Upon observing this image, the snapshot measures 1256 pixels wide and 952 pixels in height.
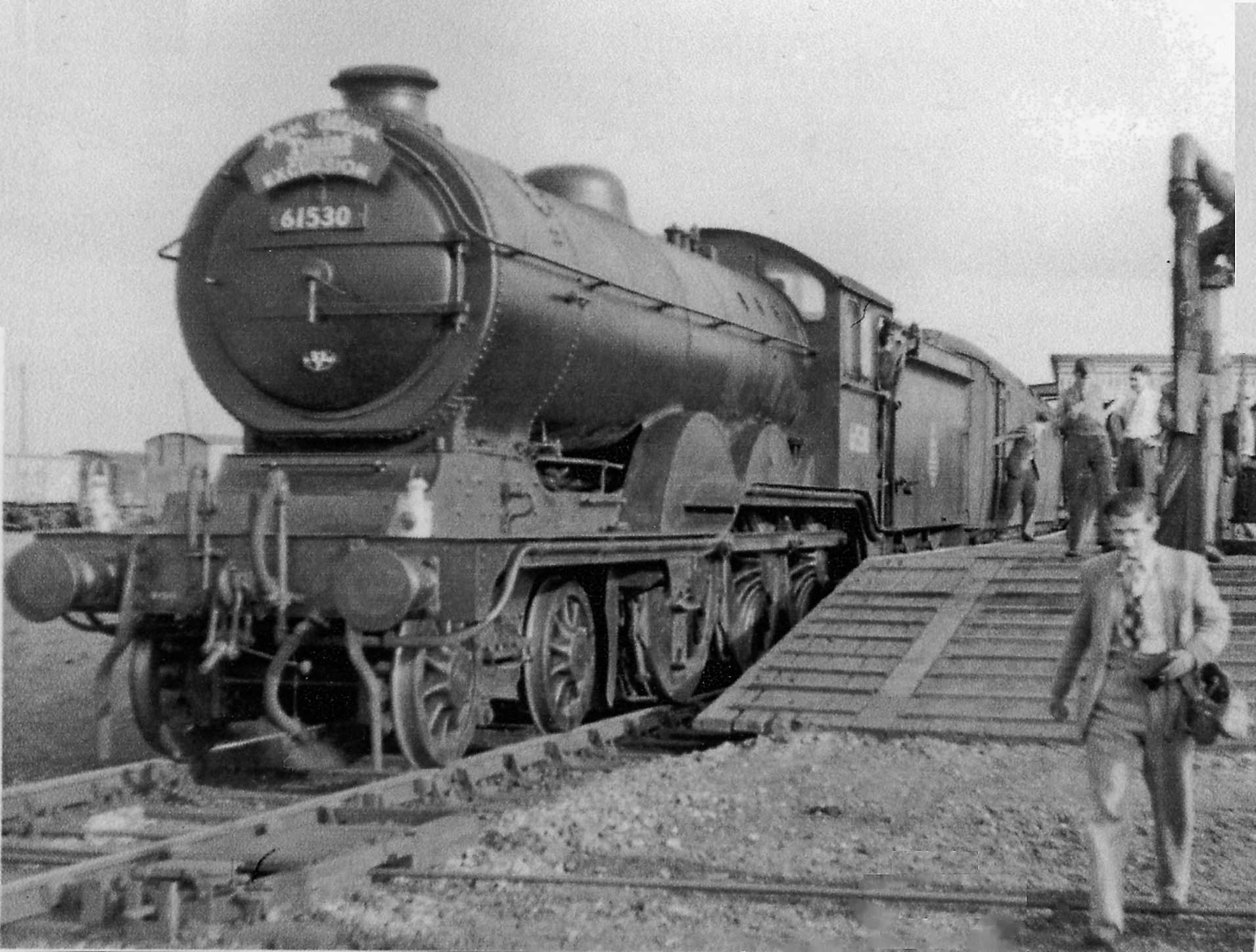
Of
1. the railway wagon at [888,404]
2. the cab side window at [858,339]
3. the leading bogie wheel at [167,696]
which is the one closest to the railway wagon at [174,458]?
the leading bogie wheel at [167,696]

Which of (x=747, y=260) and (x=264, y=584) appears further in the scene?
(x=747, y=260)

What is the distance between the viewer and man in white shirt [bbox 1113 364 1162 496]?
8922 millimetres

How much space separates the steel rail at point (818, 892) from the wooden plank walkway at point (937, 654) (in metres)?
2.47

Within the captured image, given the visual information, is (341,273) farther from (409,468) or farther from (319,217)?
(409,468)

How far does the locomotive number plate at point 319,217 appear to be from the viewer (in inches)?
261

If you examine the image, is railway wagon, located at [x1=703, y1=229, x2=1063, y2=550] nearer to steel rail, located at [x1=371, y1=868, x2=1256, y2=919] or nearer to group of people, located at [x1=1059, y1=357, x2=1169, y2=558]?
group of people, located at [x1=1059, y1=357, x2=1169, y2=558]

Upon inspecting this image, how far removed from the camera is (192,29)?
6195 mm

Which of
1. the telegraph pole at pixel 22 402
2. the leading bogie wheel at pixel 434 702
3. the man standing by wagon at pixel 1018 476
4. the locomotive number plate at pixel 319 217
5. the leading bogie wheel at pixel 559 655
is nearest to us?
the leading bogie wheel at pixel 434 702

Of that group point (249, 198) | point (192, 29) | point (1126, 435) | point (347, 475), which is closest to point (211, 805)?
point (347, 475)

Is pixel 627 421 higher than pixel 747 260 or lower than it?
lower

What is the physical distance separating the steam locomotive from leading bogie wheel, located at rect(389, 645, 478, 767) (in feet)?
0.05

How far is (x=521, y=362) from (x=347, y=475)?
40.3 inches

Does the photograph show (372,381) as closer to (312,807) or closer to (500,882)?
(312,807)

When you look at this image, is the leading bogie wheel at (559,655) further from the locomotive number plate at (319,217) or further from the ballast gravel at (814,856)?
the locomotive number plate at (319,217)
